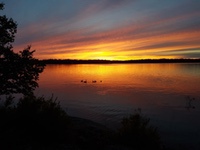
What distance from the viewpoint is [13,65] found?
10.5 m

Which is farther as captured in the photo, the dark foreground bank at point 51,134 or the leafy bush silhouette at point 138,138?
the leafy bush silhouette at point 138,138

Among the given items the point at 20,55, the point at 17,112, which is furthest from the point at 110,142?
the point at 20,55

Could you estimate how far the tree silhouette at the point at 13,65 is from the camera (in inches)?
413

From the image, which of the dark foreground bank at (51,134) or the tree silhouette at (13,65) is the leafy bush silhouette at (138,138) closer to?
the dark foreground bank at (51,134)

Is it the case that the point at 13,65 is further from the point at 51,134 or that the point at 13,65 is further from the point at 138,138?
the point at 138,138

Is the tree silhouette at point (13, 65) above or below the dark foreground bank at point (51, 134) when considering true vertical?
above

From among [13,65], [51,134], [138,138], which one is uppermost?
[13,65]

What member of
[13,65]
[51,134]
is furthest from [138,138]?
[13,65]

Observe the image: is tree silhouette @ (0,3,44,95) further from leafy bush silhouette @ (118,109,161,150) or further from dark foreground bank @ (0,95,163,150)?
leafy bush silhouette @ (118,109,161,150)

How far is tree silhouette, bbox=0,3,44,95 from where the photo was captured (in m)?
10.5

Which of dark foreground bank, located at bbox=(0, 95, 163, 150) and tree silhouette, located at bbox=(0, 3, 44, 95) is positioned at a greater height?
tree silhouette, located at bbox=(0, 3, 44, 95)

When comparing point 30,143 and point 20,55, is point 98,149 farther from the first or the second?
point 20,55

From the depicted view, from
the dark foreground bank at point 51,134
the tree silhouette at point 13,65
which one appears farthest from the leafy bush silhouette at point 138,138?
the tree silhouette at point 13,65

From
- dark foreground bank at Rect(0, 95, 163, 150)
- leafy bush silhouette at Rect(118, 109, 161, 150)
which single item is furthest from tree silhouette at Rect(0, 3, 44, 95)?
leafy bush silhouette at Rect(118, 109, 161, 150)
